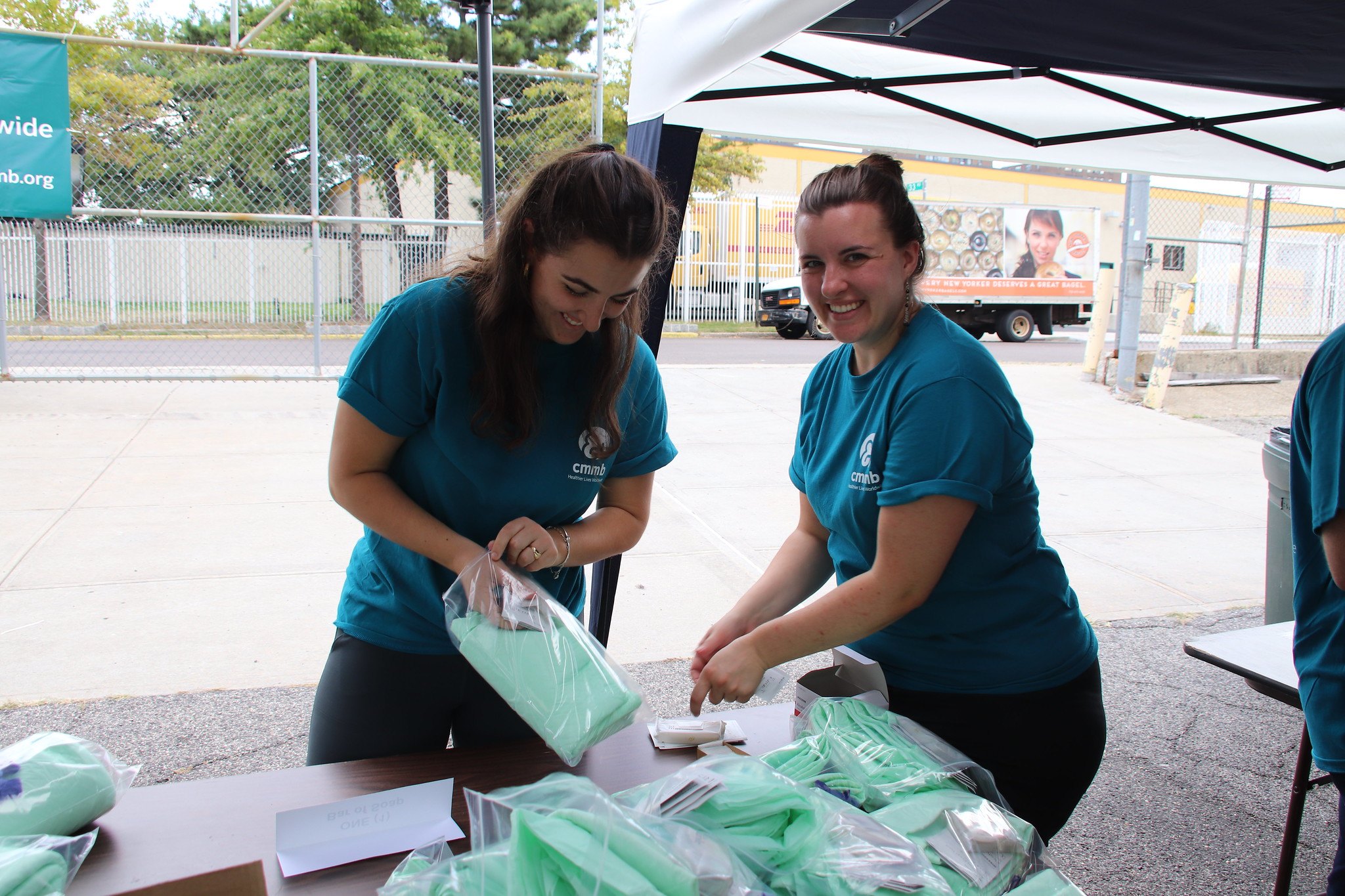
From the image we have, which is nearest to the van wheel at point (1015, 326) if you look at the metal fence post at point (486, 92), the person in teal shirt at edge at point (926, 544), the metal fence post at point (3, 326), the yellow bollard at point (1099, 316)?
the yellow bollard at point (1099, 316)

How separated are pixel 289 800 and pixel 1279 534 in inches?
128

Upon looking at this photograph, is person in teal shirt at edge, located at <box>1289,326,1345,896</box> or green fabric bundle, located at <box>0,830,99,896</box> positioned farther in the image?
person in teal shirt at edge, located at <box>1289,326,1345,896</box>

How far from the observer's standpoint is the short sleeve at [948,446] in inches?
55.6

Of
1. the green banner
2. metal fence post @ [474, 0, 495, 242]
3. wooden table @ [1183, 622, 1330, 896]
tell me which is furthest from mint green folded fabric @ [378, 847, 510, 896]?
the green banner

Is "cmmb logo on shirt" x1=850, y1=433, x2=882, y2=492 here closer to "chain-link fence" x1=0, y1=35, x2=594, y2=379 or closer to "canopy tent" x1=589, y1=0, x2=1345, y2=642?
"canopy tent" x1=589, y1=0, x2=1345, y2=642

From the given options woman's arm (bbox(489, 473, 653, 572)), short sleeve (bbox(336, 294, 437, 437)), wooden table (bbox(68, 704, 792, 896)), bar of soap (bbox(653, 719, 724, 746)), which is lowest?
wooden table (bbox(68, 704, 792, 896))

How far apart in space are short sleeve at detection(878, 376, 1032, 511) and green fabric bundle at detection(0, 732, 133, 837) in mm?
1185

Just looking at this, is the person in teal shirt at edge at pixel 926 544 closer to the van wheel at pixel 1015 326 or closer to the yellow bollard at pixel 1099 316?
the yellow bollard at pixel 1099 316

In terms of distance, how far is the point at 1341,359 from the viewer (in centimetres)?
144

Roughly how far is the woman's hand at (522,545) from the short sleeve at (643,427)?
0.87ft

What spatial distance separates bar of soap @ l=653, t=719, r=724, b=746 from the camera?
1617 mm

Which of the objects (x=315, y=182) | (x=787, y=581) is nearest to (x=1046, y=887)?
(x=787, y=581)

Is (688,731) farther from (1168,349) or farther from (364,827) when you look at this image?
(1168,349)

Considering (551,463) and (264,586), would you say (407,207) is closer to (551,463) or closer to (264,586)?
(264,586)
